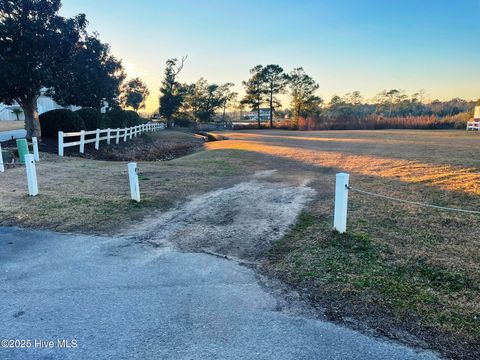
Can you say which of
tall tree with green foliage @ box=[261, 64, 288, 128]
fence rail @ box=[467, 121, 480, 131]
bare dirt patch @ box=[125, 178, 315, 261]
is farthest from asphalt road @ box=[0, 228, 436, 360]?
tall tree with green foliage @ box=[261, 64, 288, 128]

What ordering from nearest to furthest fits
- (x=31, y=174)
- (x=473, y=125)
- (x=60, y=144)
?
(x=31, y=174) < (x=60, y=144) < (x=473, y=125)

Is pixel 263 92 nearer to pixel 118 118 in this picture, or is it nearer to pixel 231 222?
pixel 118 118

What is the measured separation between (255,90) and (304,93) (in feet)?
31.3

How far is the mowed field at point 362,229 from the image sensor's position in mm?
3289

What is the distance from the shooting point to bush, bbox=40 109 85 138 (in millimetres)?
16812

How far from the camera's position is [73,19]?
1653 centimetres

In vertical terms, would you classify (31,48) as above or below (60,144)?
above

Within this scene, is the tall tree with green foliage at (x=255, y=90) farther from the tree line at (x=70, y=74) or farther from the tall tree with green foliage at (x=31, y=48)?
the tall tree with green foliage at (x=31, y=48)

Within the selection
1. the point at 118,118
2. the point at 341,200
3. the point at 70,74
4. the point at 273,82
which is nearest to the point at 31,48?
the point at 70,74

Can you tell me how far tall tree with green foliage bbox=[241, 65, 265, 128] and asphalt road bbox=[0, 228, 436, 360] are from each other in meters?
62.7

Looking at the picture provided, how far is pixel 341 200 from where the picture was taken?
5156 millimetres

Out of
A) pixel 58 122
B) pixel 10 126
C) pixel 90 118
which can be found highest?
pixel 90 118

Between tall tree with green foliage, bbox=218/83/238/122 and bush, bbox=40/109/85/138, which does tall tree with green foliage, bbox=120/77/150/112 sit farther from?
bush, bbox=40/109/85/138

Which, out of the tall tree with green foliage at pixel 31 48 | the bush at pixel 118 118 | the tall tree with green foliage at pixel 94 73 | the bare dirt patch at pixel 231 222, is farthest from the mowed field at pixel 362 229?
the tall tree with green foliage at pixel 94 73
